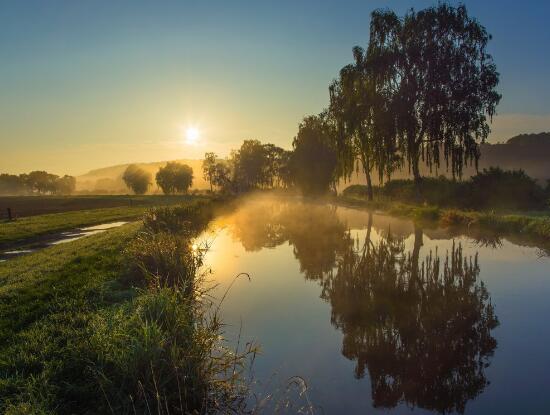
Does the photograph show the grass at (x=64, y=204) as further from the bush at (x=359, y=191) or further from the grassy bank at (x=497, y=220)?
the grassy bank at (x=497, y=220)

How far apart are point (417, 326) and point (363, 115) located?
2754 cm

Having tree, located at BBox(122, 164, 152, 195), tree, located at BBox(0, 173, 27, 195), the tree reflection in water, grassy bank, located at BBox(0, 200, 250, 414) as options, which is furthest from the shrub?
tree, located at BBox(0, 173, 27, 195)

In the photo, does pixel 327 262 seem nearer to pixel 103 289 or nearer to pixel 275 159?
pixel 103 289

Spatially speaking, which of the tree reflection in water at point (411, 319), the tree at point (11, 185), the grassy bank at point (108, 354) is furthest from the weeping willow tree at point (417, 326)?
the tree at point (11, 185)

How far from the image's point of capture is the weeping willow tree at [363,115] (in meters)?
30.2

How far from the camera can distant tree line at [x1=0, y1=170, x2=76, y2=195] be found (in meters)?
169

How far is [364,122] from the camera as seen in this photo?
34.4 metres

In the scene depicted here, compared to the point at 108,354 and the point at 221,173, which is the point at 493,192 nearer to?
the point at 108,354

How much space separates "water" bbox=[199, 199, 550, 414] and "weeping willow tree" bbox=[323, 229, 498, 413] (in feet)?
0.08

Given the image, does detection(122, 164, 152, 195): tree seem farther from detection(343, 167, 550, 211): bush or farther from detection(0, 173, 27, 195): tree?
detection(343, 167, 550, 211): bush

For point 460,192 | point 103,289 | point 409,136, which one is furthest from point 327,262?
point 460,192

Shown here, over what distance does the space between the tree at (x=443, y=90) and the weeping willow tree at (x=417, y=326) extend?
16095 millimetres

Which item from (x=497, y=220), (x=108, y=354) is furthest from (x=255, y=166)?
(x=108, y=354)

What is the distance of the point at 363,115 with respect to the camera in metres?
33.5
